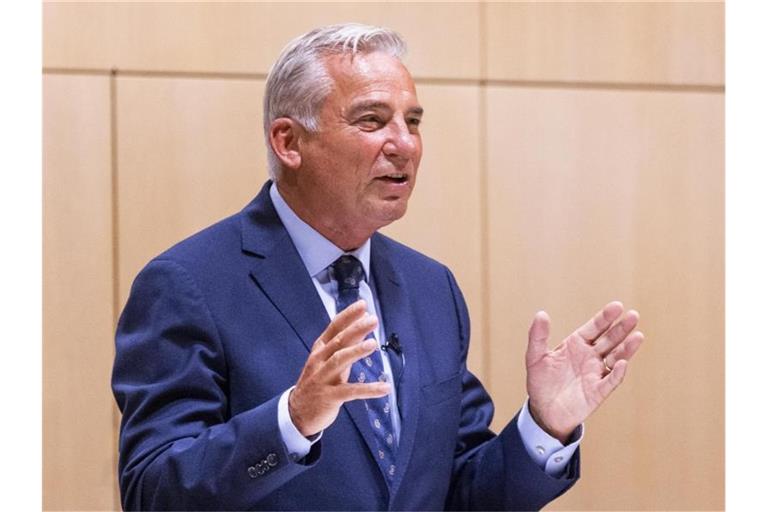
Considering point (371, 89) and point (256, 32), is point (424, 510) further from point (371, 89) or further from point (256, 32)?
point (256, 32)

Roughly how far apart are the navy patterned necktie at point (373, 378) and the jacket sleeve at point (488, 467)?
0.22m

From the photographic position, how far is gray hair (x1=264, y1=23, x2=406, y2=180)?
2.21 metres

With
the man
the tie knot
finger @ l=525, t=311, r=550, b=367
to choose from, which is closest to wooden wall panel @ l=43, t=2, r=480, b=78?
the man

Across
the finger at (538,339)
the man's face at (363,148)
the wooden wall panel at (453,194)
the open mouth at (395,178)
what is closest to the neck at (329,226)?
the man's face at (363,148)

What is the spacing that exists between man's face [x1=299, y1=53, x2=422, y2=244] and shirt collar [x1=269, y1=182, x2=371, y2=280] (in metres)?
0.03

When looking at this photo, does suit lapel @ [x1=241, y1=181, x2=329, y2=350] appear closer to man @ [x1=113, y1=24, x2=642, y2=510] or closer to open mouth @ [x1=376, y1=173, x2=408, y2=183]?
man @ [x1=113, y1=24, x2=642, y2=510]

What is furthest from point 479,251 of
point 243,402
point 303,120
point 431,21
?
point 243,402

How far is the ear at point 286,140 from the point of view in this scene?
2.25m

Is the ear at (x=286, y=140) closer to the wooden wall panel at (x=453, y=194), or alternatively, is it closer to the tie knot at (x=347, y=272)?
the tie knot at (x=347, y=272)

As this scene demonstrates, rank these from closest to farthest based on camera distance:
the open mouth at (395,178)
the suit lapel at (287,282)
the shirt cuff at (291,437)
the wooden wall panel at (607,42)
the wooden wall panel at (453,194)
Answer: the shirt cuff at (291,437)
the suit lapel at (287,282)
the open mouth at (395,178)
the wooden wall panel at (453,194)
the wooden wall panel at (607,42)

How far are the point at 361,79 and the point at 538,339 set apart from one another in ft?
1.92

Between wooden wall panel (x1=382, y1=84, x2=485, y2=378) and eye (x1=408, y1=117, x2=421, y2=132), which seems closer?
eye (x1=408, y1=117, x2=421, y2=132)
